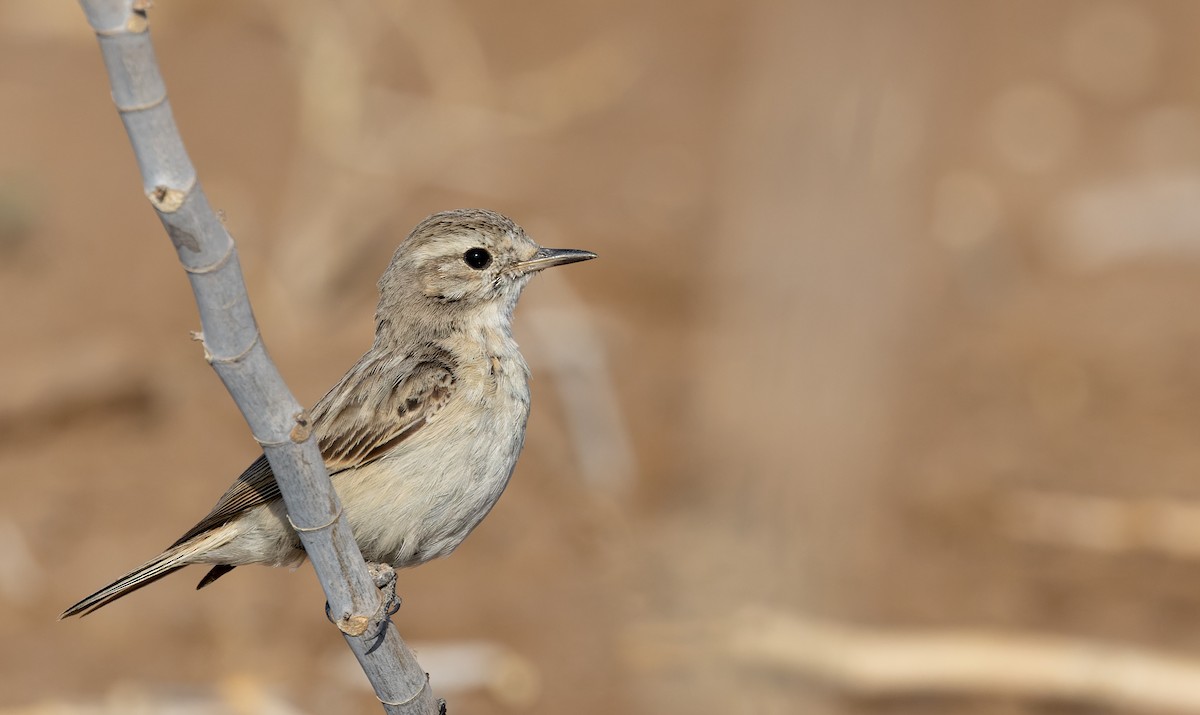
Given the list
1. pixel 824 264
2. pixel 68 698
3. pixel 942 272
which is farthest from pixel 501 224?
pixel 942 272

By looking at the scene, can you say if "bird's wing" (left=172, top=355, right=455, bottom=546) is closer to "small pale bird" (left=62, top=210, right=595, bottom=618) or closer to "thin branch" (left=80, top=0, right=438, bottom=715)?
"small pale bird" (left=62, top=210, right=595, bottom=618)

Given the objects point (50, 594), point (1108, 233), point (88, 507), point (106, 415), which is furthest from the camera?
point (1108, 233)

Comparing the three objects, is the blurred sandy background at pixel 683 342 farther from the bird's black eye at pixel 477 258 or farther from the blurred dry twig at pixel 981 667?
the bird's black eye at pixel 477 258

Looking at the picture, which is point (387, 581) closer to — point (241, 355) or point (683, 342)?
point (241, 355)

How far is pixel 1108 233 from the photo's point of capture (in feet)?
63.5

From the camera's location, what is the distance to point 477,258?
6.16 metres

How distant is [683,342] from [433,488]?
11.0 m

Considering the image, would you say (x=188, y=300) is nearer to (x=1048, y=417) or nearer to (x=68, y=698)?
(x=68, y=698)

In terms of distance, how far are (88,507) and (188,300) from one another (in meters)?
3.66

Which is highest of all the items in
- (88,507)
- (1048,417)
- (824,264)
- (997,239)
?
(997,239)

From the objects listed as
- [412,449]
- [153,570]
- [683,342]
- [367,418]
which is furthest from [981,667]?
[153,570]

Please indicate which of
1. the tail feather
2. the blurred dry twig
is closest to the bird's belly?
the tail feather

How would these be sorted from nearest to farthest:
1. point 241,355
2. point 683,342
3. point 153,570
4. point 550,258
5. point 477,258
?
1. point 241,355
2. point 153,570
3. point 550,258
4. point 477,258
5. point 683,342

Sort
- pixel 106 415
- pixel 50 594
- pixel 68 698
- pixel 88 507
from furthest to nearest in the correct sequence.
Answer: pixel 106 415, pixel 88 507, pixel 50 594, pixel 68 698
